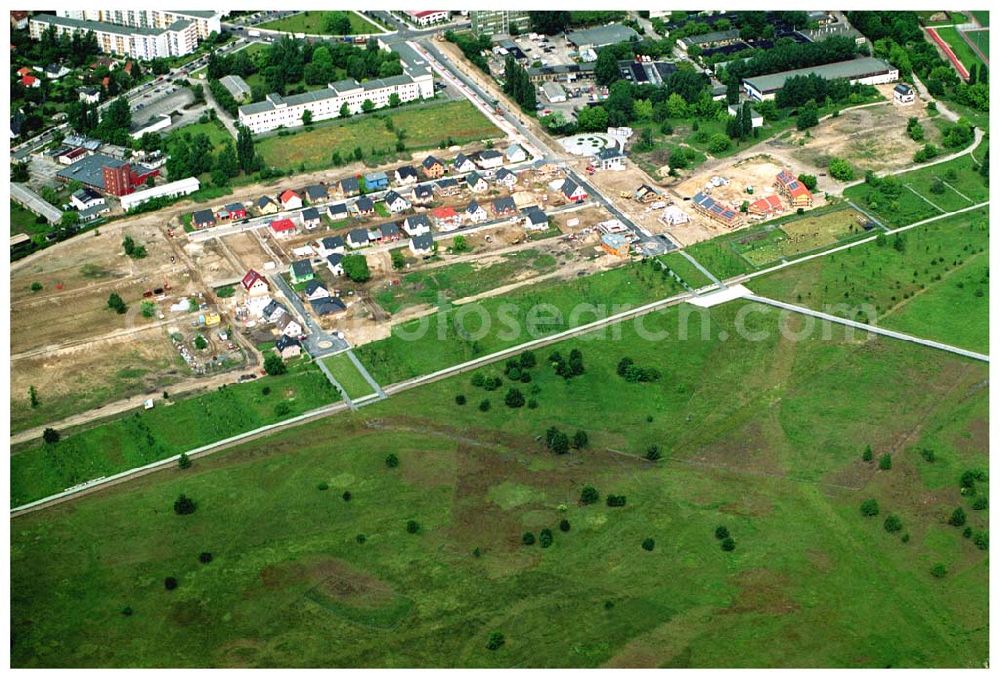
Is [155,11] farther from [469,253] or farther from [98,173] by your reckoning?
A: [469,253]

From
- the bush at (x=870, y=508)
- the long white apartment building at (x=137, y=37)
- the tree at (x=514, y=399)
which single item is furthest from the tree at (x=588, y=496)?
the long white apartment building at (x=137, y=37)

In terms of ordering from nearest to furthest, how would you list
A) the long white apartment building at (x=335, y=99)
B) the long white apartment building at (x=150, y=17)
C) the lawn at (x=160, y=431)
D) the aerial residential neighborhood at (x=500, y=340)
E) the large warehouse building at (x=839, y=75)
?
1. the aerial residential neighborhood at (x=500, y=340)
2. the lawn at (x=160, y=431)
3. the long white apartment building at (x=335, y=99)
4. the large warehouse building at (x=839, y=75)
5. the long white apartment building at (x=150, y=17)

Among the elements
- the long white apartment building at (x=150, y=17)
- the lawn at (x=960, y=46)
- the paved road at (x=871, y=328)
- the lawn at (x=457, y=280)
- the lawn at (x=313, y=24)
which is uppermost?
the long white apartment building at (x=150, y=17)

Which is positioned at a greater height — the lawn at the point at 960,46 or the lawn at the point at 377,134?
the lawn at the point at 960,46

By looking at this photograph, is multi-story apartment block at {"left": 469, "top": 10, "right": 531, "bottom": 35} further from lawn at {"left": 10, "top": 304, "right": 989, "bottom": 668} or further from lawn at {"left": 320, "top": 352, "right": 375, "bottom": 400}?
lawn at {"left": 10, "top": 304, "right": 989, "bottom": 668}

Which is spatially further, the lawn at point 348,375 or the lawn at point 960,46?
the lawn at point 960,46

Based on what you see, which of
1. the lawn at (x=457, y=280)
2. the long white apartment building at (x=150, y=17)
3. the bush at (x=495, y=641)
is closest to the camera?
the bush at (x=495, y=641)

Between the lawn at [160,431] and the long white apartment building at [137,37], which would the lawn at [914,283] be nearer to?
the lawn at [160,431]
